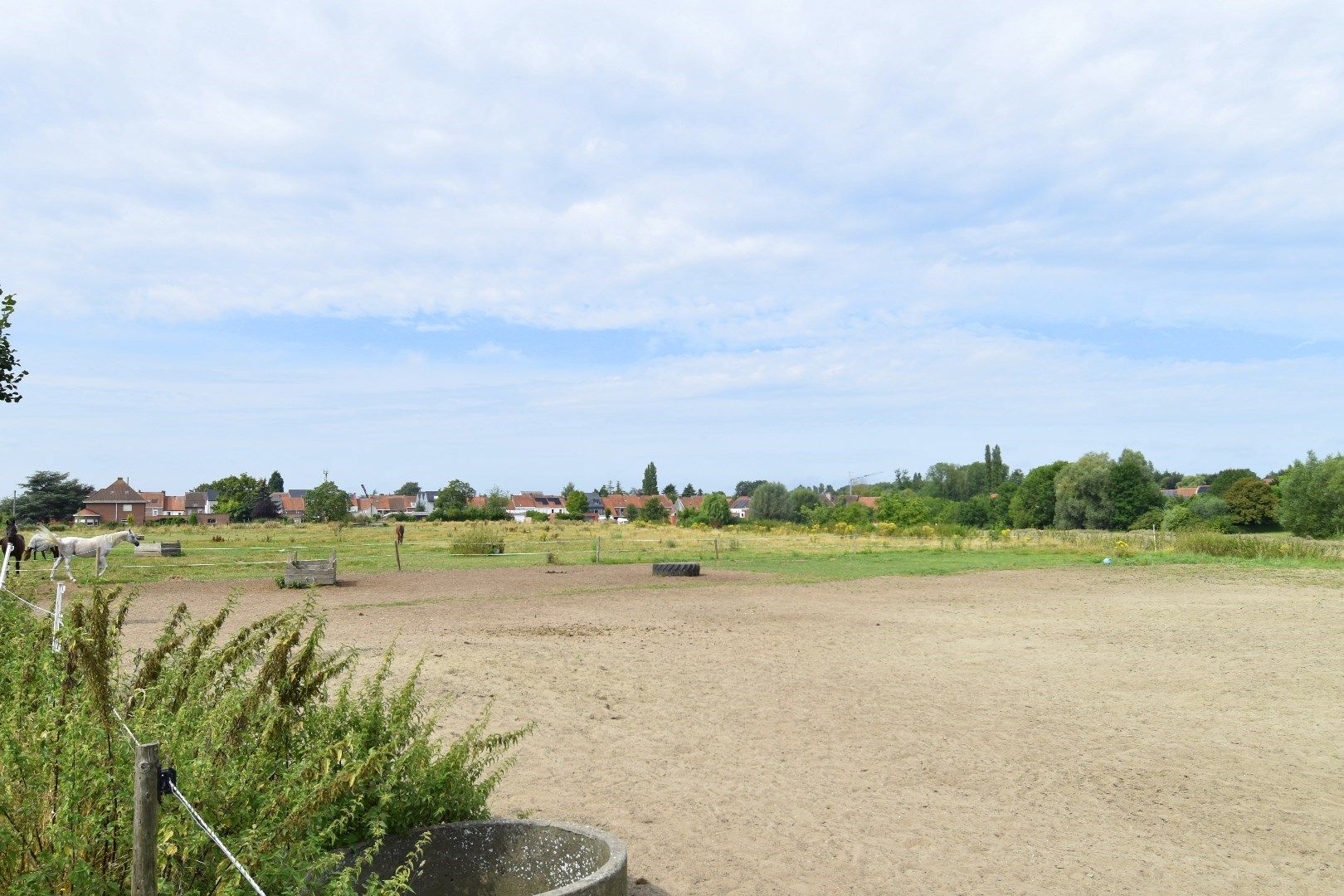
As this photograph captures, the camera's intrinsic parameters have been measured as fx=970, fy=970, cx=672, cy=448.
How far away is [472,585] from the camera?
885 inches

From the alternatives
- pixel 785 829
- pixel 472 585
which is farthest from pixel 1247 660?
pixel 472 585

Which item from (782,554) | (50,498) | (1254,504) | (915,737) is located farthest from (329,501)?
(1254,504)

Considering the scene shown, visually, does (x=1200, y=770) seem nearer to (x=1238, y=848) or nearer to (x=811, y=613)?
(x=1238, y=848)

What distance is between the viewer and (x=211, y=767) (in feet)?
11.8

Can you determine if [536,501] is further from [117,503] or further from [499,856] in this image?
[499,856]

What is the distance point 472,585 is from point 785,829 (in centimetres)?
1724

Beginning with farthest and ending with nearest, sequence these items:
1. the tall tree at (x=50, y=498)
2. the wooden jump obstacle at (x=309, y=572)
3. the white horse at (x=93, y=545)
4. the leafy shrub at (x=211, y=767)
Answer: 1. the tall tree at (x=50, y=498)
2. the wooden jump obstacle at (x=309, y=572)
3. the white horse at (x=93, y=545)
4. the leafy shrub at (x=211, y=767)

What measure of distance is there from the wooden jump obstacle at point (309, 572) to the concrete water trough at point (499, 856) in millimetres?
18940

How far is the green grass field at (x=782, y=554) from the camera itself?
90.0ft

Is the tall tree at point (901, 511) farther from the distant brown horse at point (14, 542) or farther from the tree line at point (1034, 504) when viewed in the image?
the distant brown horse at point (14, 542)

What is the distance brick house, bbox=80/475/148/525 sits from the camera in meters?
97.9

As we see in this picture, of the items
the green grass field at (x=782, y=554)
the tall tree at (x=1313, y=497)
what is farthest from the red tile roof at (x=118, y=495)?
the tall tree at (x=1313, y=497)

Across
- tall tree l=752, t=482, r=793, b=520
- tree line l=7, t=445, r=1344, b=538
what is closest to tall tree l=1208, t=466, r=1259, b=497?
tree line l=7, t=445, r=1344, b=538

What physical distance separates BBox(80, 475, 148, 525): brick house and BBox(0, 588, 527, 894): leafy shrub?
105 m
